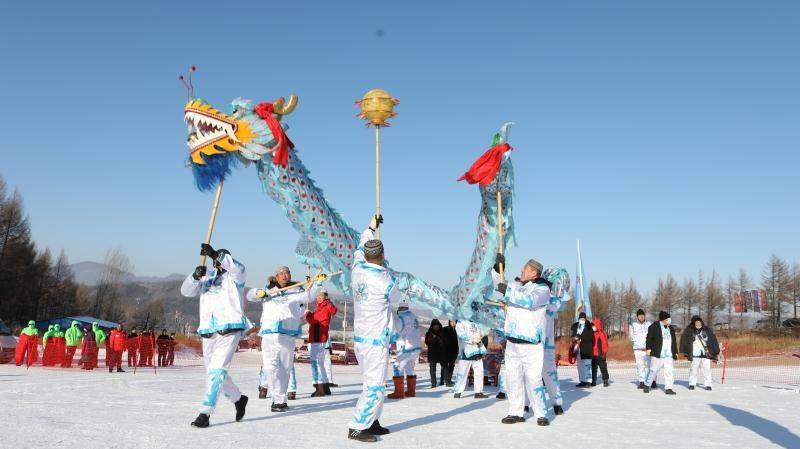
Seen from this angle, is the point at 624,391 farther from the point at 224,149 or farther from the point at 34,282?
the point at 34,282

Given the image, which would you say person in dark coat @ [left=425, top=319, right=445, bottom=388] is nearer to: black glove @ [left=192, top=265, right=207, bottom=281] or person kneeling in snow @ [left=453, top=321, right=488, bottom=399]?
person kneeling in snow @ [left=453, top=321, right=488, bottom=399]

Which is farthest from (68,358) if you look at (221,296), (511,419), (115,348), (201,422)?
(511,419)

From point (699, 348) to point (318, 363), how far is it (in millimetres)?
8153

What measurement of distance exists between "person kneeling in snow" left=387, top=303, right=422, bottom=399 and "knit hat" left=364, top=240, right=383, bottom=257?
4009 millimetres

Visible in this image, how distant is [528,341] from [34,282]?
169ft

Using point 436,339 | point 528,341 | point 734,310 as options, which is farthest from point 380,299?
point 734,310

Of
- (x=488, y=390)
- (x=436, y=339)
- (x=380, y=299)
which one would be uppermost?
(x=380, y=299)

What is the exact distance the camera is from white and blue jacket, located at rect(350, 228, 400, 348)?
589cm

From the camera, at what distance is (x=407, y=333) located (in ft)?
34.1

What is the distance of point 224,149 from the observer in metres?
9.70

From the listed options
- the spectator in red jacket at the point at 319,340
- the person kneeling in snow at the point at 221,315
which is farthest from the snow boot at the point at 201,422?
the spectator in red jacket at the point at 319,340

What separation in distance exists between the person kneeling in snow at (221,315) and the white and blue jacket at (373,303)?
1.36 m

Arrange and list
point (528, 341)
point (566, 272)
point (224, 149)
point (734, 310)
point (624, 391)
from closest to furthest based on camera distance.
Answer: point (528, 341) < point (566, 272) < point (224, 149) < point (624, 391) < point (734, 310)

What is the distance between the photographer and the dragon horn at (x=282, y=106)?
10.3m
